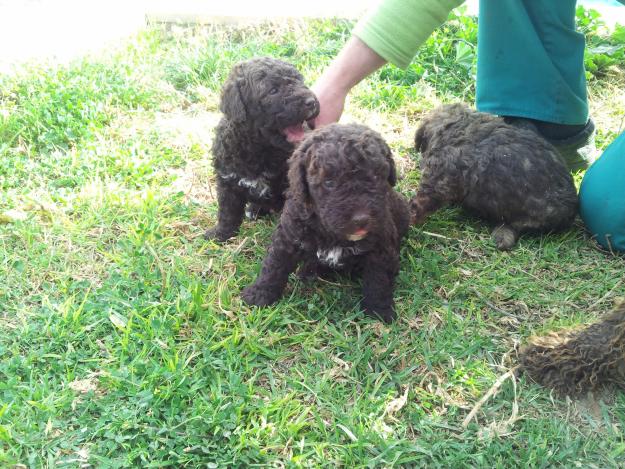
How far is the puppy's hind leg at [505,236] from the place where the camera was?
4.32 m

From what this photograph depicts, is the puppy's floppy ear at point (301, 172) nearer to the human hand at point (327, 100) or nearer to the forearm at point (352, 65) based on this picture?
the human hand at point (327, 100)

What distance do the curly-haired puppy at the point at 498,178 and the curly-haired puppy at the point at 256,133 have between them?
120 centimetres

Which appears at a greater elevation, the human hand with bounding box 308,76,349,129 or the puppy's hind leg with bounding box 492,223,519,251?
the human hand with bounding box 308,76,349,129

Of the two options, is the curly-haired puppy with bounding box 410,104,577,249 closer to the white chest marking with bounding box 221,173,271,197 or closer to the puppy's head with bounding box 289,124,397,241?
the white chest marking with bounding box 221,173,271,197

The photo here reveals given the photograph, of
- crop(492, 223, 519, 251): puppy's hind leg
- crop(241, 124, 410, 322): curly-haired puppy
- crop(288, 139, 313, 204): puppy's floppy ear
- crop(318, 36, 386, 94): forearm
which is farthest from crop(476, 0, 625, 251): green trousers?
crop(288, 139, 313, 204): puppy's floppy ear

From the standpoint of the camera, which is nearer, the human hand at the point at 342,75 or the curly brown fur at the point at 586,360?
the curly brown fur at the point at 586,360

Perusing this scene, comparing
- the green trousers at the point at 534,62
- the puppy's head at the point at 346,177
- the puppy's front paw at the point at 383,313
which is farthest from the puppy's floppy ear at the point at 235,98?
the green trousers at the point at 534,62

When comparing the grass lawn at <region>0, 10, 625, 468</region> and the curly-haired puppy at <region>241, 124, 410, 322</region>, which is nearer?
the grass lawn at <region>0, 10, 625, 468</region>

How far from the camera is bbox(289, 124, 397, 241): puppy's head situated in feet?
10.2

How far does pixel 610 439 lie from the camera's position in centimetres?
295

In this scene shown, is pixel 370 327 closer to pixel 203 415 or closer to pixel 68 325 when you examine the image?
pixel 203 415

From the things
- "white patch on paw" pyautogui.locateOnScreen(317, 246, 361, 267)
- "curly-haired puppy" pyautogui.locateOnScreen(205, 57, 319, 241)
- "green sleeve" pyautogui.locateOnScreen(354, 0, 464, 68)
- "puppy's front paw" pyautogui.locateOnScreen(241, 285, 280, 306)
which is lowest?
"puppy's front paw" pyautogui.locateOnScreen(241, 285, 280, 306)

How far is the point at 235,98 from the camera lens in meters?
3.85

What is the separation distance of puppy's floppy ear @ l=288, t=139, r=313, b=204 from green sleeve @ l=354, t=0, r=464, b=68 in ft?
3.73
